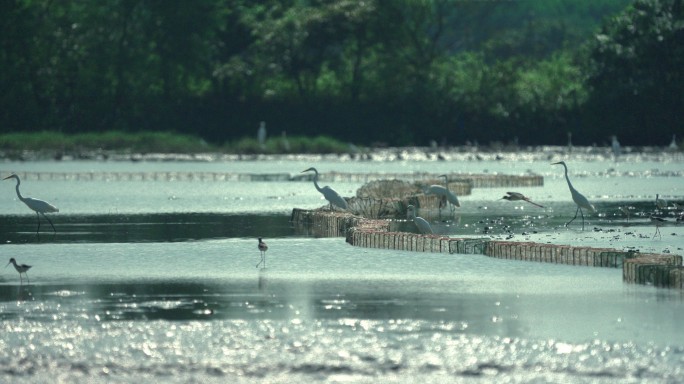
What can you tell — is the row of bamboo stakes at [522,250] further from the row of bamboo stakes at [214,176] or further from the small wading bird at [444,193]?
the row of bamboo stakes at [214,176]

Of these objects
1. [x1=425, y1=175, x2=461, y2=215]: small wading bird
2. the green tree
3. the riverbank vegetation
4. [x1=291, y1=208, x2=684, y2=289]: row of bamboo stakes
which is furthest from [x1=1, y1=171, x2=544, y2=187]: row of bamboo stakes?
[x1=291, y1=208, x2=684, y2=289]: row of bamboo stakes

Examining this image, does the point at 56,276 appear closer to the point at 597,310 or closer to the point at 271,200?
the point at 597,310

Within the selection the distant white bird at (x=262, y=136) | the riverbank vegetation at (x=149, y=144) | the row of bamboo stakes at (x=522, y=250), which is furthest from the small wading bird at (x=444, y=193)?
the riverbank vegetation at (x=149, y=144)

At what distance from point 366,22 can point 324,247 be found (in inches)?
1912

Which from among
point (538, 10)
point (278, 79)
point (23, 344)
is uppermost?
point (538, 10)

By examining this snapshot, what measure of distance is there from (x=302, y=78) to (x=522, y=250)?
192 feet

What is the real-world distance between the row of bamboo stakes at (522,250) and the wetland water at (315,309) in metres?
0.35

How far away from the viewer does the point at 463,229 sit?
112 ft

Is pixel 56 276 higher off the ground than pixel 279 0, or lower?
lower

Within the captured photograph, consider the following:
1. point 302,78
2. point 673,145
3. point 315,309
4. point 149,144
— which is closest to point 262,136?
point 149,144

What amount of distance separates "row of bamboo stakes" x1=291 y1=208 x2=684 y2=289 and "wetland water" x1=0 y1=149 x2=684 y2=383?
349 mm

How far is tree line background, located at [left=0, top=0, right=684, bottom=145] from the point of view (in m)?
77.2

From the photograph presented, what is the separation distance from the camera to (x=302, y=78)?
3317 inches

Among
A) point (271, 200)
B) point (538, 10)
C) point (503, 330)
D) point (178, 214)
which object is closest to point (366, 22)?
point (271, 200)
